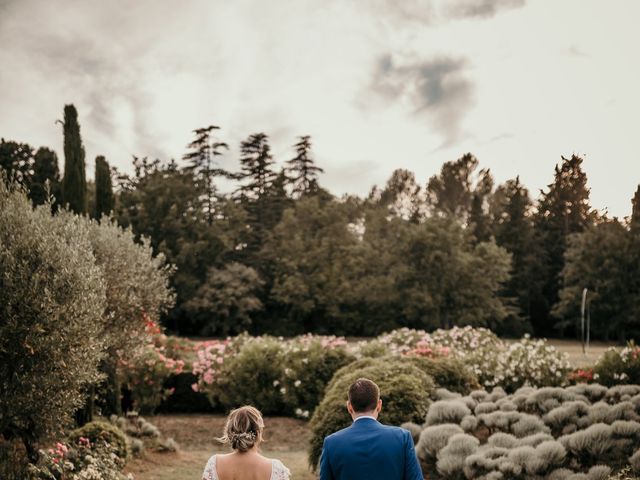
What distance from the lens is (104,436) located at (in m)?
10.1

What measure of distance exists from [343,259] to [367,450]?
37.6 m

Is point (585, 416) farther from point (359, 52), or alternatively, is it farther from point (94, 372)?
point (359, 52)

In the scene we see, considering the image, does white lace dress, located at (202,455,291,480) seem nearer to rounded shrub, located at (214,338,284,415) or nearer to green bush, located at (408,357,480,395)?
Answer: green bush, located at (408,357,480,395)

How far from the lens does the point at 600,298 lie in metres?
42.4

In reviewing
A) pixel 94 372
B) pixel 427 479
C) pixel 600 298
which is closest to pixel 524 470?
pixel 427 479

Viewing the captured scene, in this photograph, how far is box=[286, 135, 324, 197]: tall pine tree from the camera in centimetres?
5225

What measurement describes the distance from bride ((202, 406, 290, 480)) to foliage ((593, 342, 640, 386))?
1161cm

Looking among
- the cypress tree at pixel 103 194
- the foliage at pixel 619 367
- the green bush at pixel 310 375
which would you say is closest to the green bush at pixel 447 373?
the foliage at pixel 619 367

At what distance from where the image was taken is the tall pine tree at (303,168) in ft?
171

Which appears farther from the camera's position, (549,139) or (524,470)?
(549,139)

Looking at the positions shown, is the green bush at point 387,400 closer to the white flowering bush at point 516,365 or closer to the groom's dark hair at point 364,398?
the white flowering bush at point 516,365

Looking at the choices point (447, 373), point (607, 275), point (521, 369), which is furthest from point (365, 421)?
point (607, 275)

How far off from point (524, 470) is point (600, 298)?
39194 mm

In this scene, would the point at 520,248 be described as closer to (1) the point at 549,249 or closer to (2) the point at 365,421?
(1) the point at 549,249
